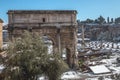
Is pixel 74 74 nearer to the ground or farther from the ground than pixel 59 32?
nearer to the ground

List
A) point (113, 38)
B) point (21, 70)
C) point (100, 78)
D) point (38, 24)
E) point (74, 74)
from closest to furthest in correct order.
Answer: point (21, 70) → point (100, 78) → point (74, 74) → point (38, 24) → point (113, 38)

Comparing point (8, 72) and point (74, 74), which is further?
point (74, 74)

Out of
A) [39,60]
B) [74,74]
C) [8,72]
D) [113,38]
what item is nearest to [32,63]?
[39,60]

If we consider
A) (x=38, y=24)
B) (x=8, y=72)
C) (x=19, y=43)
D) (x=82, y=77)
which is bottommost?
(x=82, y=77)

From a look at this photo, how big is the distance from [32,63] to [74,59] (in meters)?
13.2

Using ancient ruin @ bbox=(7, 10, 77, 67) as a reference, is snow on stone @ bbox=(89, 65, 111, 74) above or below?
below

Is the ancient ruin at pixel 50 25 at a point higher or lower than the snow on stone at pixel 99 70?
higher

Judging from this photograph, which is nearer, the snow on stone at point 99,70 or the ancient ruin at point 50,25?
the snow on stone at point 99,70

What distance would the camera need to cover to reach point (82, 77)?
23.5 metres

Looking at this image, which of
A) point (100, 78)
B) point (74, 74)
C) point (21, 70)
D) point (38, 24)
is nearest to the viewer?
point (21, 70)

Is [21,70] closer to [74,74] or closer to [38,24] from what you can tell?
[74,74]

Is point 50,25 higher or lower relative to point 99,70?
higher

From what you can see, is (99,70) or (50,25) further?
(50,25)

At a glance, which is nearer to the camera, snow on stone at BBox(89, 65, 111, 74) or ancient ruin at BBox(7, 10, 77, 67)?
snow on stone at BBox(89, 65, 111, 74)
